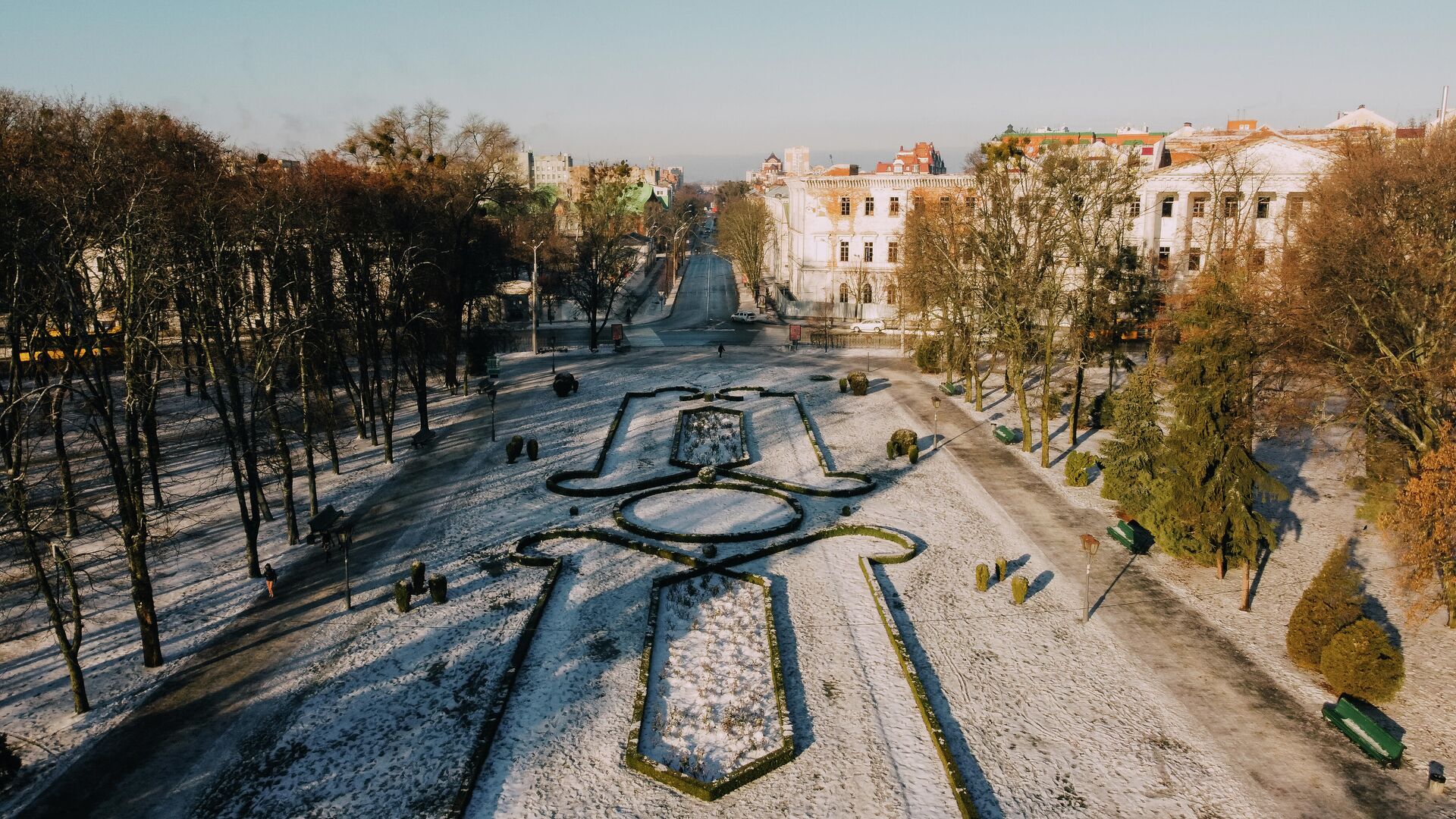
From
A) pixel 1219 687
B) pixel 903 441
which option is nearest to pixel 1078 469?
pixel 903 441

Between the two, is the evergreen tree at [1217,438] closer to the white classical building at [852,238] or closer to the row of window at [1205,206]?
the row of window at [1205,206]

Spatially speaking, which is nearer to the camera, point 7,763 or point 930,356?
point 7,763

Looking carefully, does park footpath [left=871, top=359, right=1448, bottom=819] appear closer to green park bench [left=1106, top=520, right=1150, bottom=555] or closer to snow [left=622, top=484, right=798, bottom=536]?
green park bench [left=1106, top=520, right=1150, bottom=555]

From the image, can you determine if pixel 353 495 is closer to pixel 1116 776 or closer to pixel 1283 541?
pixel 1116 776

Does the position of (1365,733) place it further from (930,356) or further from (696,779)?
(930,356)

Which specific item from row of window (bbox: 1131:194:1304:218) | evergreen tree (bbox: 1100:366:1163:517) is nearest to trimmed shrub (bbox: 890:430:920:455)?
evergreen tree (bbox: 1100:366:1163:517)

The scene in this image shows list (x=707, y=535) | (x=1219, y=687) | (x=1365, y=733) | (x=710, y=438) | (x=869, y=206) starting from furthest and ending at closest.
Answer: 1. (x=869, y=206)
2. (x=710, y=438)
3. (x=707, y=535)
4. (x=1219, y=687)
5. (x=1365, y=733)

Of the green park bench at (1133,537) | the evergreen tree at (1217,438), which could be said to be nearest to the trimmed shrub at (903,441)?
the green park bench at (1133,537)
